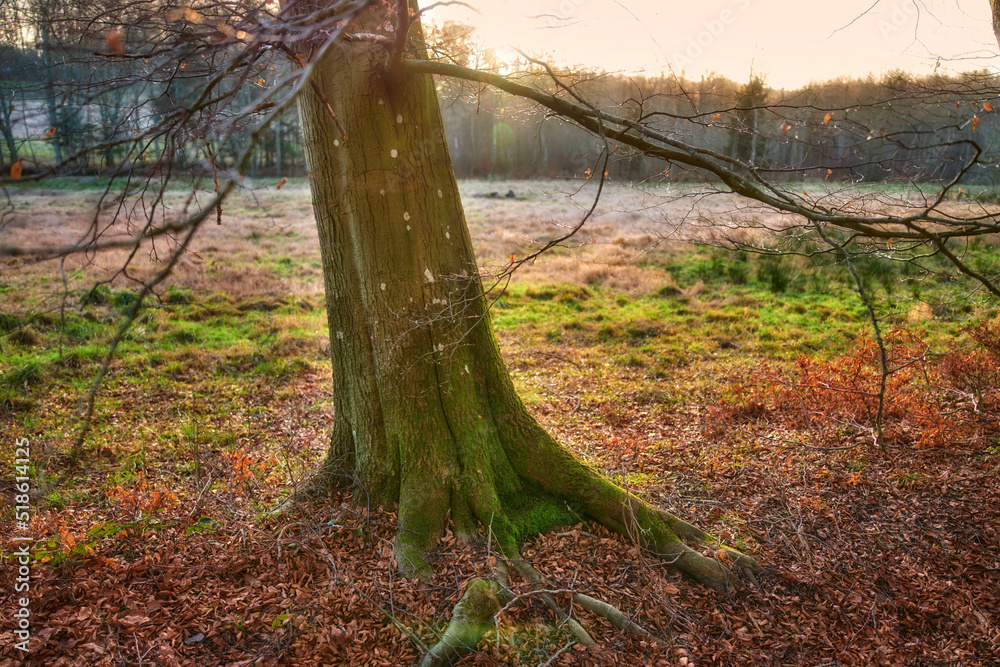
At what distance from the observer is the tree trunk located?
12.1 feet

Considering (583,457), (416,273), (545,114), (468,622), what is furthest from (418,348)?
(583,457)

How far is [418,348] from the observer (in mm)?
3848

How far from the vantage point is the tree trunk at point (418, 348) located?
3701mm

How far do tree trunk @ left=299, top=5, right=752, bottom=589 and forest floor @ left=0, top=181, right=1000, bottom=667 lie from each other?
0.20 m

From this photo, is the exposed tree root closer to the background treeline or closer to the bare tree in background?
the bare tree in background

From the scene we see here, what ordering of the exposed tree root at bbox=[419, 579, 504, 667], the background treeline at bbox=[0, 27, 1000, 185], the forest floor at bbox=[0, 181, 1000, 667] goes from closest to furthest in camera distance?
the background treeline at bbox=[0, 27, 1000, 185] < the exposed tree root at bbox=[419, 579, 504, 667] < the forest floor at bbox=[0, 181, 1000, 667]

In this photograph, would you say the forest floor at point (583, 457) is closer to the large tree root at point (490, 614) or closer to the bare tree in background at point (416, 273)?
the large tree root at point (490, 614)

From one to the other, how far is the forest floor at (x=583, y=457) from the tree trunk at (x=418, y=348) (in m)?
0.20

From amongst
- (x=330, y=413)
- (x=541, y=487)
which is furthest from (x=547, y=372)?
(x=541, y=487)

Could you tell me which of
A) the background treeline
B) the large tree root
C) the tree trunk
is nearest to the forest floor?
the large tree root

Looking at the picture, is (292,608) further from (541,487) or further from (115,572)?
(541,487)

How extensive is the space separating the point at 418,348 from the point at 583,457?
2.41 meters

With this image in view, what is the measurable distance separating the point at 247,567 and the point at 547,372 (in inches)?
211

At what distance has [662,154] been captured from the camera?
3.50 meters
